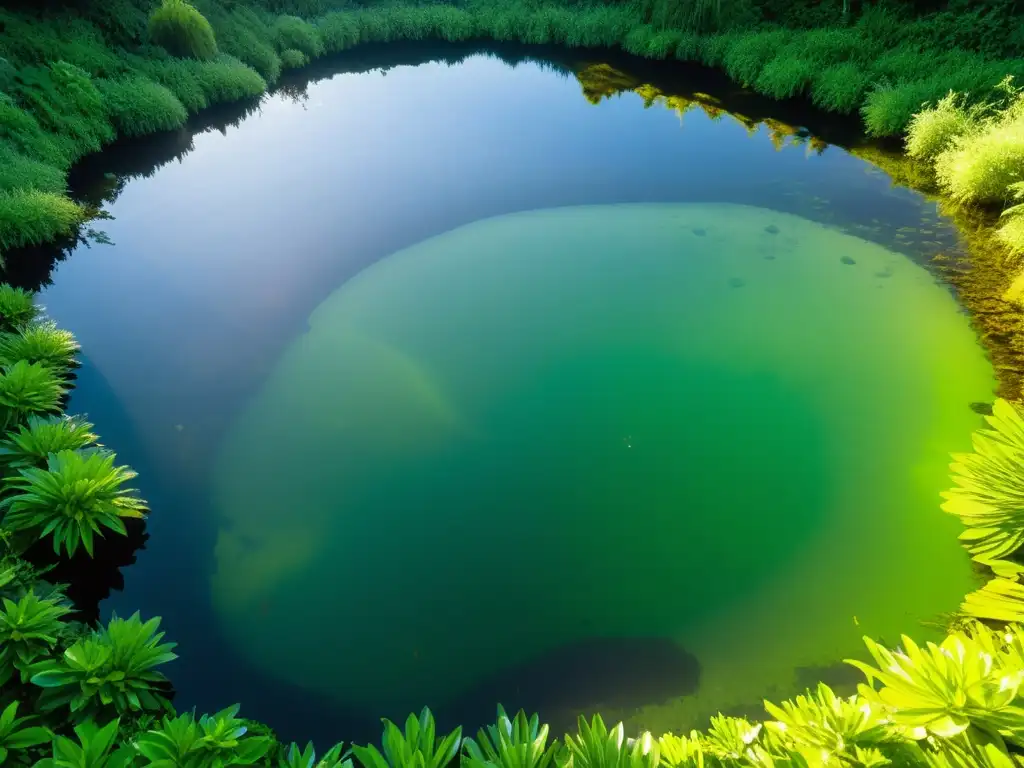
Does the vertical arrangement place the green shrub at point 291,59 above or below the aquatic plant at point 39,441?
below

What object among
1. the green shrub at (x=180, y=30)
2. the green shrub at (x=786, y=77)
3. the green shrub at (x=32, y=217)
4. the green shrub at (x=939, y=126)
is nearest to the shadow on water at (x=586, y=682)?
the green shrub at (x=32, y=217)

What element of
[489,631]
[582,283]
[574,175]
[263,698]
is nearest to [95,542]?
[263,698]

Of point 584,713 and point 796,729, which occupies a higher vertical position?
point 796,729

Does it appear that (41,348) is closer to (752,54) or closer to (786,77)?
(786,77)

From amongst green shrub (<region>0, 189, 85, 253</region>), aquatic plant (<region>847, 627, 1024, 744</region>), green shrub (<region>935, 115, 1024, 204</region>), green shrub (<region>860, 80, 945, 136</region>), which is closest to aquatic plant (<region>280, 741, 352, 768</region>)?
aquatic plant (<region>847, 627, 1024, 744</region>)

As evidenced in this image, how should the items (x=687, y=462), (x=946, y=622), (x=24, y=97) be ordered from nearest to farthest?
(x=946, y=622), (x=687, y=462), (x=24, y=97)

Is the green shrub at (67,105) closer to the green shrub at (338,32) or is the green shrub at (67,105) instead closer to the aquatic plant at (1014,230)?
the green shrub at (338,32)

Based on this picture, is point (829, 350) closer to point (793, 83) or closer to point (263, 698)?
point (263, 698)
